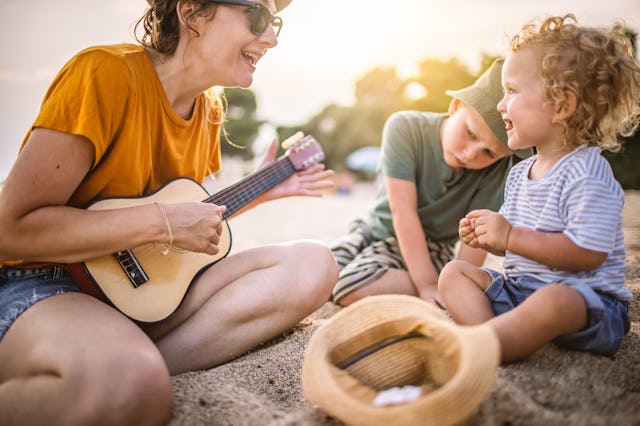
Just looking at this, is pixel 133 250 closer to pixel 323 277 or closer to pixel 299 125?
pixel 323 277

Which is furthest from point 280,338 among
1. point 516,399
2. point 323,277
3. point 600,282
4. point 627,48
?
point 627,48

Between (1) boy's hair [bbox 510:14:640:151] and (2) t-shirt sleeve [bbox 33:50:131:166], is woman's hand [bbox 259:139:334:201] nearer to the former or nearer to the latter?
(2) t-shirt sleeve [bbox 33:50:131:166]

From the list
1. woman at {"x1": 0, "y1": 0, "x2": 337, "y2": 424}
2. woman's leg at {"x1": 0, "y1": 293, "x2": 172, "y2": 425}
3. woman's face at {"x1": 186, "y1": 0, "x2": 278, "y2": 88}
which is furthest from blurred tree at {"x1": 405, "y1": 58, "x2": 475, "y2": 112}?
woman's leg at {"x1": 0, "y1": 293, "x2": 172, "y2": 425}

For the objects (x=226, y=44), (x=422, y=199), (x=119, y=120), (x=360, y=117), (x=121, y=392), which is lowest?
(x=360, y=117)

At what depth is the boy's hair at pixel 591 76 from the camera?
6.42ft

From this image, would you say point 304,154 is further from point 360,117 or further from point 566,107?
point 360,117

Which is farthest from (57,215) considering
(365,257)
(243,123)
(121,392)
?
(243,123)

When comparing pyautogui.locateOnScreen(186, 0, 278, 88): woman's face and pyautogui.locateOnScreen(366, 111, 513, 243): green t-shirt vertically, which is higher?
pyautogui.locateOnScreen(186, 0, 278, 88): woman's face

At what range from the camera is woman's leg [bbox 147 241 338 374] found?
2189 millimetres

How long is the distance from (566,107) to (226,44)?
1525 mm

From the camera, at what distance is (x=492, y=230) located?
1944mm

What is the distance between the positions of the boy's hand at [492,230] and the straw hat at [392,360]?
0.52 meters

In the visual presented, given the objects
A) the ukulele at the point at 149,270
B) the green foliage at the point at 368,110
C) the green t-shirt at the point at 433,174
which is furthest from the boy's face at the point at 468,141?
the green foliage at the point at 368,110

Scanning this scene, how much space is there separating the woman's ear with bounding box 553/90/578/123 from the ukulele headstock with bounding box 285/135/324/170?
4.89 ft
